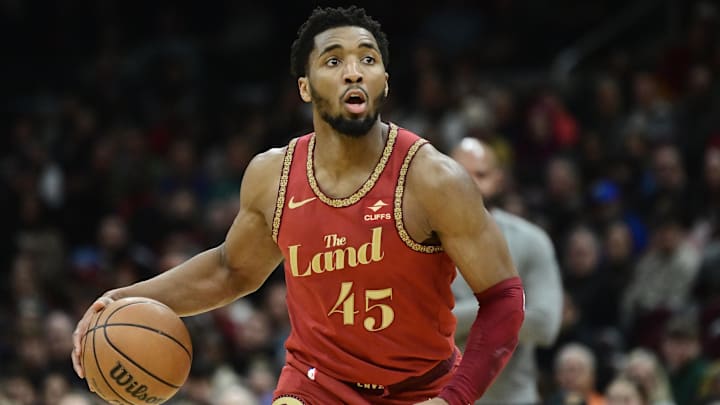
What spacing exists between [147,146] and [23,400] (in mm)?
3977

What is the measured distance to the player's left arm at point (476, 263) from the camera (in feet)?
14.8

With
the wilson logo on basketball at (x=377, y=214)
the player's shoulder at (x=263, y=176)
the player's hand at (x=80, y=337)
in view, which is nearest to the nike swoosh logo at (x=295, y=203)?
the player's shoulder at (x=263, y=176)

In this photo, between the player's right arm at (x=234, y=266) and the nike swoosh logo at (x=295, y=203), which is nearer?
the nike swoosh logo at (x=295, y=203)

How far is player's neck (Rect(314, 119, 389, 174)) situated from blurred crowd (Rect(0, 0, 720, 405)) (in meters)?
3.18

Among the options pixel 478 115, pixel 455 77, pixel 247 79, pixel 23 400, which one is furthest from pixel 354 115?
pixel 247 79

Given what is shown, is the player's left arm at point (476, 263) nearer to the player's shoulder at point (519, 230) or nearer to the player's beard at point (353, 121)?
the player's beard at point (353, 121)

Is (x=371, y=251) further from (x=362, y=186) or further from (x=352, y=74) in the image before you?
(x=352, y=74)

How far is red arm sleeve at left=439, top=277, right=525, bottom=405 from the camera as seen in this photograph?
4.47m

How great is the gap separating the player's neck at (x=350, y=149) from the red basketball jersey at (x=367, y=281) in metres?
0.04

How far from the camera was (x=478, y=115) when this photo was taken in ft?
39.2

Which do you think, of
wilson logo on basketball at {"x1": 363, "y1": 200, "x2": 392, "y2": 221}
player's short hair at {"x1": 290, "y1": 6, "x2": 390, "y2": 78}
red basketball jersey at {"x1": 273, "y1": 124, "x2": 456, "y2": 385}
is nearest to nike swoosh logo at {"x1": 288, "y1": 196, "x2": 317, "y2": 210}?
red basketball jersey at {"x1": 273, "y1": 124, "x2": 456, "y2": 385}

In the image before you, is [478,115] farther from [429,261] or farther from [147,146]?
[429,261]

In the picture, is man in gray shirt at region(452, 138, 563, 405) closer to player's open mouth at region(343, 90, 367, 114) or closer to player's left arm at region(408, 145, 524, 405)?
player's left arm at region(408, 145, 524, 405)

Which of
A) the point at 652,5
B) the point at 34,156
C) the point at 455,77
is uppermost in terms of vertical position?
the point at 652,5
